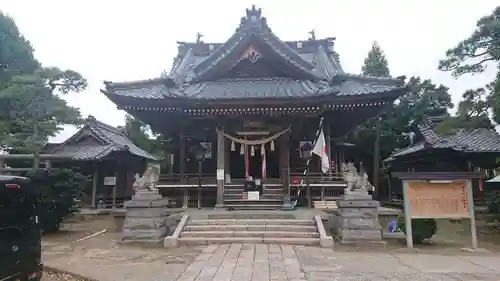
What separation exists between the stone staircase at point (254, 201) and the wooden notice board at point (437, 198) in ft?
17.8

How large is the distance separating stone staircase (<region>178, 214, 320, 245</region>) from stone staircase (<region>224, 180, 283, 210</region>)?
6.65ft

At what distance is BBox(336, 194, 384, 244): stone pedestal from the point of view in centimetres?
1064

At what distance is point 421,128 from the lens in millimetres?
25844

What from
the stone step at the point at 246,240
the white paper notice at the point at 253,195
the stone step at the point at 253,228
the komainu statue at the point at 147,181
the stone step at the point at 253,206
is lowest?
the stone step at the point at 246,240

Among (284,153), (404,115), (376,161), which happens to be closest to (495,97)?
(284,153)

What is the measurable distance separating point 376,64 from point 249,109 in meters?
26.4

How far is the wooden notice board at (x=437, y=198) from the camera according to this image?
10211 mm

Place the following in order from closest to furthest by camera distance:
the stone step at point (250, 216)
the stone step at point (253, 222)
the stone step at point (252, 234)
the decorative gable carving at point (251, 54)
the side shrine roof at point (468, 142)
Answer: the stone step at point (252, 234), the stone step at point (253, 222), the stone step at point (250, 216), the decorative gable carving at point (251, 54), the side shrine roof at point (468, 142)

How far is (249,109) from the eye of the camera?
47.3 feet

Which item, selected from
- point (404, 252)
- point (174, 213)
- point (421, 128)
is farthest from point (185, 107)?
point (421, 128)

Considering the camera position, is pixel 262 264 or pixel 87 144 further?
pixel 87 144

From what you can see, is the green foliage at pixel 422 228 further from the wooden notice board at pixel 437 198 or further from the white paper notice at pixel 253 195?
the white paper notice at pixel 253 195

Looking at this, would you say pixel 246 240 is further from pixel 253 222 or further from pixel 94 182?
pixel 94 182

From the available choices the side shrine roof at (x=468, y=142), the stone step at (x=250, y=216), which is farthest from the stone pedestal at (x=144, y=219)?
the side shrine roof at (x=468, y=142)
